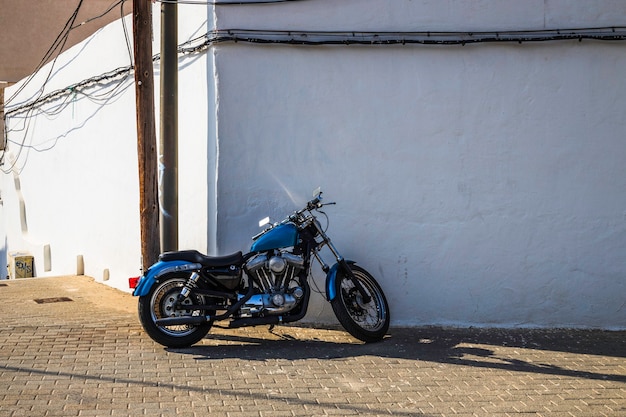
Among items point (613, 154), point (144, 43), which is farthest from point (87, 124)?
point (613, 154)

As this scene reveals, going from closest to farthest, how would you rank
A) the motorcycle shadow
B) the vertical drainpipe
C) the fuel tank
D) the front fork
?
the motorcycle shadow, the fuel tank, the front fork, the vertical drainpipe

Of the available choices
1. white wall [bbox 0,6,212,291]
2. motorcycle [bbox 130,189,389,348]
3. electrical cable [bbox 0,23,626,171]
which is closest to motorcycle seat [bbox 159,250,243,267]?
motorcycle [bbox 130,189,389,348]

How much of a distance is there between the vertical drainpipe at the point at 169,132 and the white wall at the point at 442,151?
431 mm

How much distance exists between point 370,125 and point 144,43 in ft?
8.19

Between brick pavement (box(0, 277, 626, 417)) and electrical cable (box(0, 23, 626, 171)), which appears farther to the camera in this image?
electrical cable (box(0, 23, 626, 171))

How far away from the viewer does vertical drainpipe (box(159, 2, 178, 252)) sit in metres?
8.45

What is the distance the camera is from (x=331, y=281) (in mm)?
7953

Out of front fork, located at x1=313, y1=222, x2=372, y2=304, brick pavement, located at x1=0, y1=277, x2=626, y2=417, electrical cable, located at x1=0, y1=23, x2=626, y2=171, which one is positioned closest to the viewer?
brick pavement, located at x1=0, y1=277, x2=626, y2=417

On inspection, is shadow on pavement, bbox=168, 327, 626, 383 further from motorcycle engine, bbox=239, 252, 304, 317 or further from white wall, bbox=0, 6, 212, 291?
white wall, bbox=0, 6, 212, 291

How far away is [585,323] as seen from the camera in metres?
8.74

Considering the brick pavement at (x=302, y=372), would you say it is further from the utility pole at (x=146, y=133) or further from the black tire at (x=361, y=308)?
the utility pole at (x=146, y=133)

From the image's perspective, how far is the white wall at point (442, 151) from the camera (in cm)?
866

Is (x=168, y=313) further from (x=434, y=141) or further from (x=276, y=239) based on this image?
(x=434, y=141)

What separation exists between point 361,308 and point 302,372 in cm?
136
